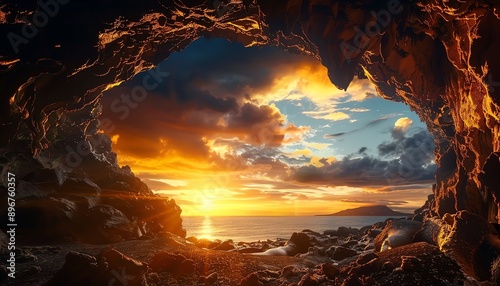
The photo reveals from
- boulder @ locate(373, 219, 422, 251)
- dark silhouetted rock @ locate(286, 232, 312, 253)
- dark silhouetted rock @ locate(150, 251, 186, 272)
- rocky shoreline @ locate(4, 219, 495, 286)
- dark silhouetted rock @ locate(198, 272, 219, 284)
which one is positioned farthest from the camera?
dark silhouetted rock @ locate(286, 232, 312, 253)

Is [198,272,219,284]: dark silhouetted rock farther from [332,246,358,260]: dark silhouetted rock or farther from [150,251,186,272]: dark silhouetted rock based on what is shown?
[332,246,358,260]: dark silhouetted rock

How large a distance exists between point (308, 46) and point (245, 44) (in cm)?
547

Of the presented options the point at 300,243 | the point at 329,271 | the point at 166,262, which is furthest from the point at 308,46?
the point at 166,262

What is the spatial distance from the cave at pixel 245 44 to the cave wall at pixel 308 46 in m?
0.06

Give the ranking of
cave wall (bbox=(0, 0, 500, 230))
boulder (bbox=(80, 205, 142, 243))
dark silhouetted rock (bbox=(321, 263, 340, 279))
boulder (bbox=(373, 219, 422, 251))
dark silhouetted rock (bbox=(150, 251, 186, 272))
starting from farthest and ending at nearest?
boulder (bbox=(80, 205, 142, 243)) → boulder (bbox=(373, 219, 422, 251)) → cave wall (bbox=(0, 0, 500, 230)) → dark silhouetted rock (bbox=(150, 251, 186, 272)) → dark silhouetted rock (bbox=(321, 263, 340, 279))

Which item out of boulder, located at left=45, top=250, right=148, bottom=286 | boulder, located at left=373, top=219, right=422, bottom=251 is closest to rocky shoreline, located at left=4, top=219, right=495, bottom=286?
boulder, located at left=45, top=250, right=148, bottom=286

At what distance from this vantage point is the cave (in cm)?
1150

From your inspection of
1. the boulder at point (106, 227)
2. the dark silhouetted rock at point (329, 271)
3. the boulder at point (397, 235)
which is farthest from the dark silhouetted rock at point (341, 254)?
the boulder at point (106, 227)

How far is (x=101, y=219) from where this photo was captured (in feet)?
63.7

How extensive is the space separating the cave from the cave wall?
0.06 meters

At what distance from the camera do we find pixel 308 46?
21.5m

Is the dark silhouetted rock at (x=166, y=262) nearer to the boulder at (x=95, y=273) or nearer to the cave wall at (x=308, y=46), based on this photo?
the boulder at (x=95, y=273)

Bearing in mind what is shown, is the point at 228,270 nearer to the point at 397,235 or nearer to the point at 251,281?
the point at 251,281

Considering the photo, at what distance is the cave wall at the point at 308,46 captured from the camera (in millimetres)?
Result: 11727
